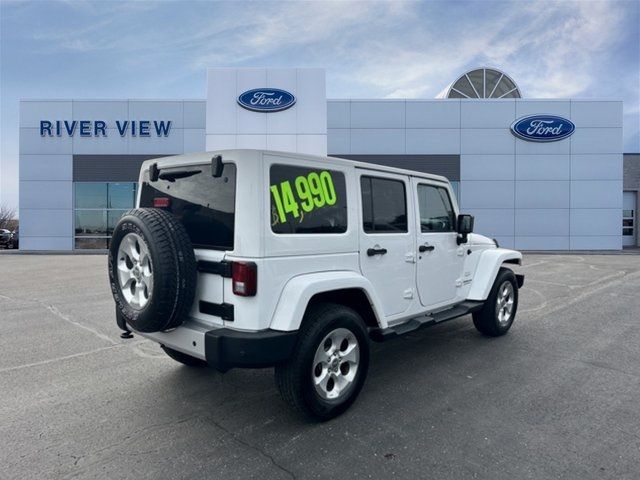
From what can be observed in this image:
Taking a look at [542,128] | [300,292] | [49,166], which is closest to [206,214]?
[300,292]

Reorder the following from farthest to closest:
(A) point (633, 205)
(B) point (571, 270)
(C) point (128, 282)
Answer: (A) point (633, 205) → (B) point (571, 270) → (C) point (128, 282)

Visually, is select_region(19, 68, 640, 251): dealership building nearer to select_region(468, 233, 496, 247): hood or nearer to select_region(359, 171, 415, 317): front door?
select_region(468, 233, 496, 247): hood

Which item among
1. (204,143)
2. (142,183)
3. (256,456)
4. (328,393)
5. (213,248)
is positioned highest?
(204,143)

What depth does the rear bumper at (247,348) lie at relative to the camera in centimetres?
297

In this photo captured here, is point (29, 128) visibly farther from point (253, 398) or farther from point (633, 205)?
point (633, 205)

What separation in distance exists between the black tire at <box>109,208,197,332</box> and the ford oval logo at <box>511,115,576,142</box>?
2287 cm

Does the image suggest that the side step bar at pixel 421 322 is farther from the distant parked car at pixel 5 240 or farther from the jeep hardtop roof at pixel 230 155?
the distant parked car at pixel 5 240

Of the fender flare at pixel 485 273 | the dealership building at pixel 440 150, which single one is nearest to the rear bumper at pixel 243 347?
the fender flare at pixel 485 273

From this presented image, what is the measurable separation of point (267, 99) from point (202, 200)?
65.4ft

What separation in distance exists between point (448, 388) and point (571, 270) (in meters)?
11.8

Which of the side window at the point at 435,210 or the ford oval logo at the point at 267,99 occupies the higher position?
the ford oval logo at the point at 267,99

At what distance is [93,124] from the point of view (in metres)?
22.6

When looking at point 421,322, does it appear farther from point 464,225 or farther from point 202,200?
point 202,200

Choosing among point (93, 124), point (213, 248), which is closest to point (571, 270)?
point (213, 248)
